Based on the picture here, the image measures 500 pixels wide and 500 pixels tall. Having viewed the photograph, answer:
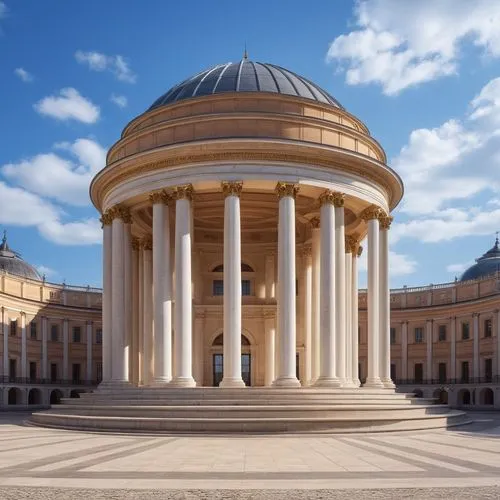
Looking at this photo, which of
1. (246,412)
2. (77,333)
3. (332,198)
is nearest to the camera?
(246,412)

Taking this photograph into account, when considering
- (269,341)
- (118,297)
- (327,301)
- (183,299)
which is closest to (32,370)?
(269,341)

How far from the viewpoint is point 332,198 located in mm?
44875

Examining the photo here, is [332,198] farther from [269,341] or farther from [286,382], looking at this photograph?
[269,341]

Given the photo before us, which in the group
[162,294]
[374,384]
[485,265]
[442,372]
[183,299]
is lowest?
[442,372]

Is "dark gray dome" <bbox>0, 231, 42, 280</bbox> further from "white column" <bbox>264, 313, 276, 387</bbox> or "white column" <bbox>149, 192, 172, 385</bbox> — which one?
"white column" <bbox>149, 192, 172, 385</bbox>

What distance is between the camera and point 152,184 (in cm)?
4547

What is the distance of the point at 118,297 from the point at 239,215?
10247 mm

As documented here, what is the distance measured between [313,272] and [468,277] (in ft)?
191

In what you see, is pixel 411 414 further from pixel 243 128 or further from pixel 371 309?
pixel 243 128

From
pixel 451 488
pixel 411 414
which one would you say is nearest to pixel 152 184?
pixel 411 414

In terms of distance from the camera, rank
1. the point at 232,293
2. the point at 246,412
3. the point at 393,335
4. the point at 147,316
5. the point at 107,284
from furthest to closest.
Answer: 1. the point at 393,335
2. the point at 147,316
3. the point at 107,284
4. the point at 232,293
5. the point at 246,412

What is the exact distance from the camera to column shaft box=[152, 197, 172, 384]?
141 ft

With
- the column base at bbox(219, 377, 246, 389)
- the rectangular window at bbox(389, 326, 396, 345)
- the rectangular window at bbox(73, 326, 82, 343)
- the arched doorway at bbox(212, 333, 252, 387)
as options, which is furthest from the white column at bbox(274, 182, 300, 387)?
the rectangular window at bbox(73, 326, 82, 343)

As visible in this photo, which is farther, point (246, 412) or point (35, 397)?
point (35, 397)
